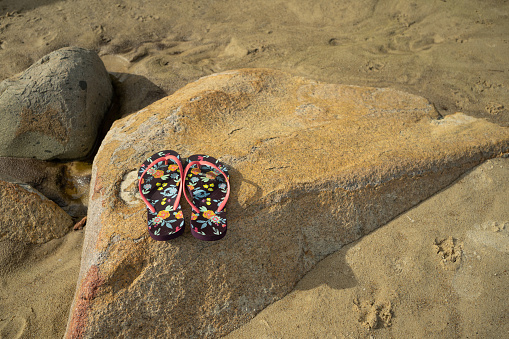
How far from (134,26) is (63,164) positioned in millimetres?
2897

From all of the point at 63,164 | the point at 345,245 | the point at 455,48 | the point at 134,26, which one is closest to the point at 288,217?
the point at 345,245

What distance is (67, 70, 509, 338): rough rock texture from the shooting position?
5.95 feet

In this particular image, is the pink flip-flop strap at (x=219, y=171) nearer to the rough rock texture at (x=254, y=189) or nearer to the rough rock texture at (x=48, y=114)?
the rough rock texture at (x=254, y=189)

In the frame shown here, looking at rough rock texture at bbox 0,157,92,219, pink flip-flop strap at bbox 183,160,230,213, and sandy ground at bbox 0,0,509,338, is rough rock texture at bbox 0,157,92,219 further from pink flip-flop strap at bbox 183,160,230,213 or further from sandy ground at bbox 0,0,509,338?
pink flip-flop strap at bbox 183,160,230,213

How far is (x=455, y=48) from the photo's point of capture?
4344 millimetres

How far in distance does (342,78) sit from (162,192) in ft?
9.01

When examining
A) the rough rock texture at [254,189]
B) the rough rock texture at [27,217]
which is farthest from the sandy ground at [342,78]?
the rough rock texture at [254,189]

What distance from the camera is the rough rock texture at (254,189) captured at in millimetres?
1812

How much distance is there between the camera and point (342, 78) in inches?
156

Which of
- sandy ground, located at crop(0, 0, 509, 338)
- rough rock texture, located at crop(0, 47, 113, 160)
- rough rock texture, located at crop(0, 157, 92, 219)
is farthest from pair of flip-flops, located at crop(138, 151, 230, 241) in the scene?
rough rock texture, located at crop(0, 47, 113, 160)

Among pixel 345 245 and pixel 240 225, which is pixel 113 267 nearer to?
pixel 240 225

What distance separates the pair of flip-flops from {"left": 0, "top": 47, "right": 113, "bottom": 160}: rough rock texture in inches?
63.1

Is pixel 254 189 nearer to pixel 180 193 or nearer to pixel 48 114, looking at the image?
pixel 180 193

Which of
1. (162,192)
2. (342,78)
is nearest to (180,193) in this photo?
(162,192)
